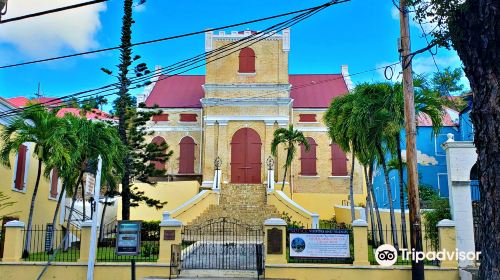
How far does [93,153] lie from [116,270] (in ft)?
15.9

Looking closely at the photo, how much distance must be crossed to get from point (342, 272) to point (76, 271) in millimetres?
7411

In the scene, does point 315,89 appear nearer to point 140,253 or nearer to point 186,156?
point 186,156

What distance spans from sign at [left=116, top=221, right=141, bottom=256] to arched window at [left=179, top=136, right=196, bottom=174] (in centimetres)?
1802

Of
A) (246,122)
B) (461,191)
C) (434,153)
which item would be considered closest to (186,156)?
(246,122)

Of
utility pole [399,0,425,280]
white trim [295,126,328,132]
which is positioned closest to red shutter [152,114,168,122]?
white trim [295,126,328,132]

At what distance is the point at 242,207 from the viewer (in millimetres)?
25094

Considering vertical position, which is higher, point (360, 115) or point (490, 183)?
point (360, 115)

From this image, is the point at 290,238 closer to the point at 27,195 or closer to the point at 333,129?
the point at 333,129

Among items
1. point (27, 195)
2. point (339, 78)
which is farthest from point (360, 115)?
point (339, 78)

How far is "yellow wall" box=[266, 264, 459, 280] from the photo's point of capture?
42.9 ft

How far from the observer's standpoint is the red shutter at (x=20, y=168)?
18750 millimetres

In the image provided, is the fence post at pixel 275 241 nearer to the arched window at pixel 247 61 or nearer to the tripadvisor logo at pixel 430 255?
the tripadvisor logo at pixel 430 255

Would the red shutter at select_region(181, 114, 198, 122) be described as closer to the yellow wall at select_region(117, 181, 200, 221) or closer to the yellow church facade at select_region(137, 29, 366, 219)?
the yellow church facade at select_region(137, 29, 366, 219)

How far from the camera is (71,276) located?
13.7 metres
